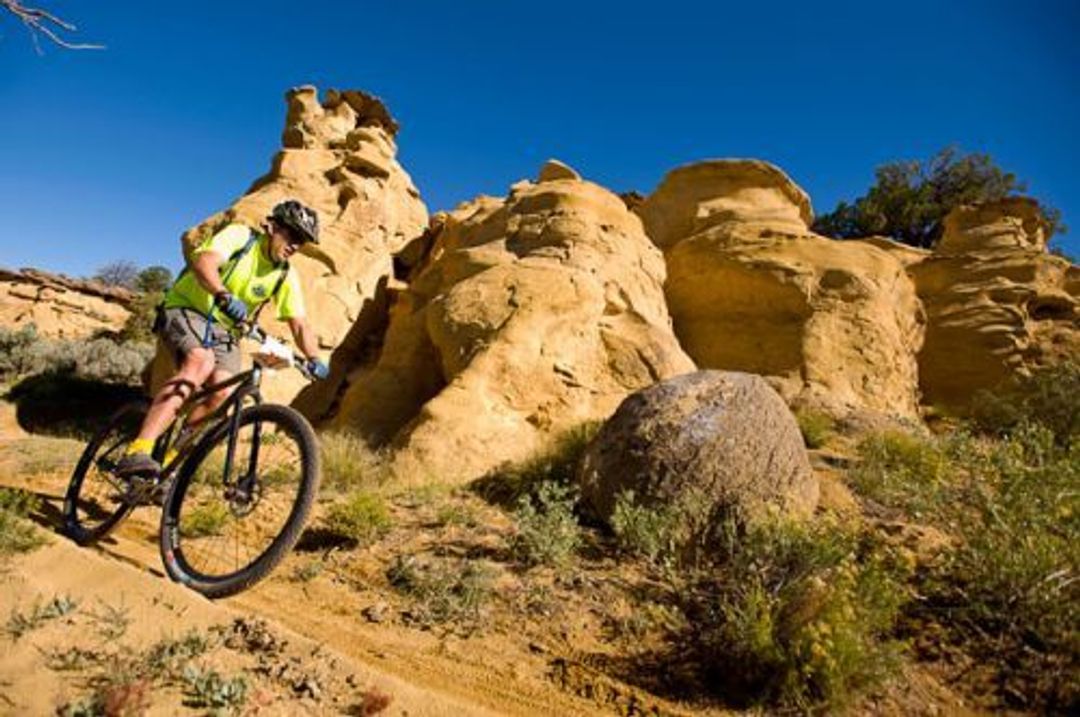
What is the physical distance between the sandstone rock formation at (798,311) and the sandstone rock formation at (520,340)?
2801 mm

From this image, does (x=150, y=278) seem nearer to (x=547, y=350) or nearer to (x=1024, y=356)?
(x=547, y=350)

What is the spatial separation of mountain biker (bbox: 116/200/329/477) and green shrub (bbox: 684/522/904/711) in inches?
112

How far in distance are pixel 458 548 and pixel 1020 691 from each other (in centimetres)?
356

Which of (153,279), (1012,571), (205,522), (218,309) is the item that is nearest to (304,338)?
(218,309)

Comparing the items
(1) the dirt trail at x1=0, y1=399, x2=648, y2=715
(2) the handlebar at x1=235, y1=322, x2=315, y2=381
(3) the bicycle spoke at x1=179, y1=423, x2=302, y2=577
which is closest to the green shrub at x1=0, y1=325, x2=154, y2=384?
(3) the bicycle spoke at x1=179, y1=423, x2=302, y2=577

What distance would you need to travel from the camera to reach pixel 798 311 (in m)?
14.7

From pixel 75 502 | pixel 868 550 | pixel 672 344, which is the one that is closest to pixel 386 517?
pixel 75 502

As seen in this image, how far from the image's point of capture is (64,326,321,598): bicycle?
343cm

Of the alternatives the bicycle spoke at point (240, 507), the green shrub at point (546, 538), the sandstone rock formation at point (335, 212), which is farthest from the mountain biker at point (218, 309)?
the sandstone rock formation at point (335, 212)

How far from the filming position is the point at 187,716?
2.30m

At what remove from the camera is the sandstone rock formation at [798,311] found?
14.2m

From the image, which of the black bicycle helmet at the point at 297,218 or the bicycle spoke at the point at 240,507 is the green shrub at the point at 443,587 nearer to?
the bicycle spoke at the point at 240,507

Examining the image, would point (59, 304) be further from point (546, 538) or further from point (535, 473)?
point (546, 538)

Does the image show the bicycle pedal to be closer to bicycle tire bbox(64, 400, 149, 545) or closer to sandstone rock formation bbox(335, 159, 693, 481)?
bicycle tire bbox(64, 400, 149, 545)
